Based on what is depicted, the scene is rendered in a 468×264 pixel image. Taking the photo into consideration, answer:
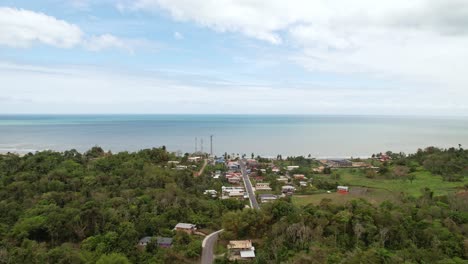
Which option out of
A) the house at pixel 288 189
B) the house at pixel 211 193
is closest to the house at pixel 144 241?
the house at pixel 211 193

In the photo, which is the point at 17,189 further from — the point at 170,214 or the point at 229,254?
the point at 229,254

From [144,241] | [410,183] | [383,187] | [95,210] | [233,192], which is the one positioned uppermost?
[95,210]

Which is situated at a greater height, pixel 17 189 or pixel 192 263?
pixel 17 189

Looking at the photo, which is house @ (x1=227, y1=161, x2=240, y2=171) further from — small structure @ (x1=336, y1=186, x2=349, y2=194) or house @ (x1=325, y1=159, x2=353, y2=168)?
small structure @ (x1=336, y1=186, x2=349, y2=194)

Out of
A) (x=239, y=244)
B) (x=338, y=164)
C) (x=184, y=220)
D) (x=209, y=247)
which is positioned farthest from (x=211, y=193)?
(x=338, y=164)

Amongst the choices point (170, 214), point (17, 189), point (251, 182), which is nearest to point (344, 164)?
point (251, 182)

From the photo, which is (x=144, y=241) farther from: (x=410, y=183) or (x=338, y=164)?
(x=338, y=164)
